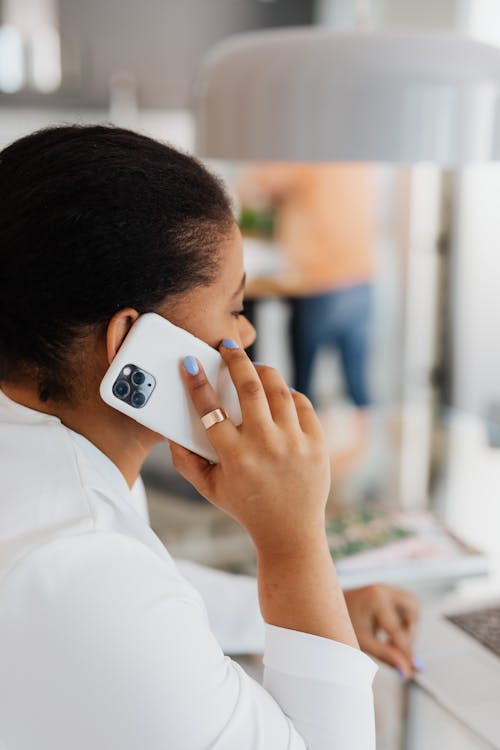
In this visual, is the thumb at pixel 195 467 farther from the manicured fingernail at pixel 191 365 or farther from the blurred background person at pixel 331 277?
the blurred background person at pixel 331 277

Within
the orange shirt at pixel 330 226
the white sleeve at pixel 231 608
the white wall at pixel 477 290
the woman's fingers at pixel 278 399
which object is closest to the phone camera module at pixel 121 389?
the woman's fingers at pixel 278 399

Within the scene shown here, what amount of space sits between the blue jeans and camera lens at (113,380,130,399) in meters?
2.86

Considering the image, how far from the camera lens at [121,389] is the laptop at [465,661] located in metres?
0.45

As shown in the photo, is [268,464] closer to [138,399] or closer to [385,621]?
[138,399]

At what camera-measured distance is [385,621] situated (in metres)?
0.94

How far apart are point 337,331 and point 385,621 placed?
2715 millimetres

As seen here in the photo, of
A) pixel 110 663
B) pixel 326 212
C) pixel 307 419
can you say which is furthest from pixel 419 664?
pixel 326 212

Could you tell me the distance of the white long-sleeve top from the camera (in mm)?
574

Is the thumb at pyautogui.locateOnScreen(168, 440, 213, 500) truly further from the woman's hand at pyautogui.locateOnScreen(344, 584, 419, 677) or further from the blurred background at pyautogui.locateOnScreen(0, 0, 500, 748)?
the blurred background at pyautogui.locateOnScreen(0, 0, 500, 748)

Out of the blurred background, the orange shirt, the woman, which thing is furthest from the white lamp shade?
the orange shirt

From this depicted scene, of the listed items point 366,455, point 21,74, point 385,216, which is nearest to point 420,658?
point 366,455

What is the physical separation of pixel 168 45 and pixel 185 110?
29cm

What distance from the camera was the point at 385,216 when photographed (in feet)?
15.4

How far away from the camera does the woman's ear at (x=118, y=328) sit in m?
0.68
